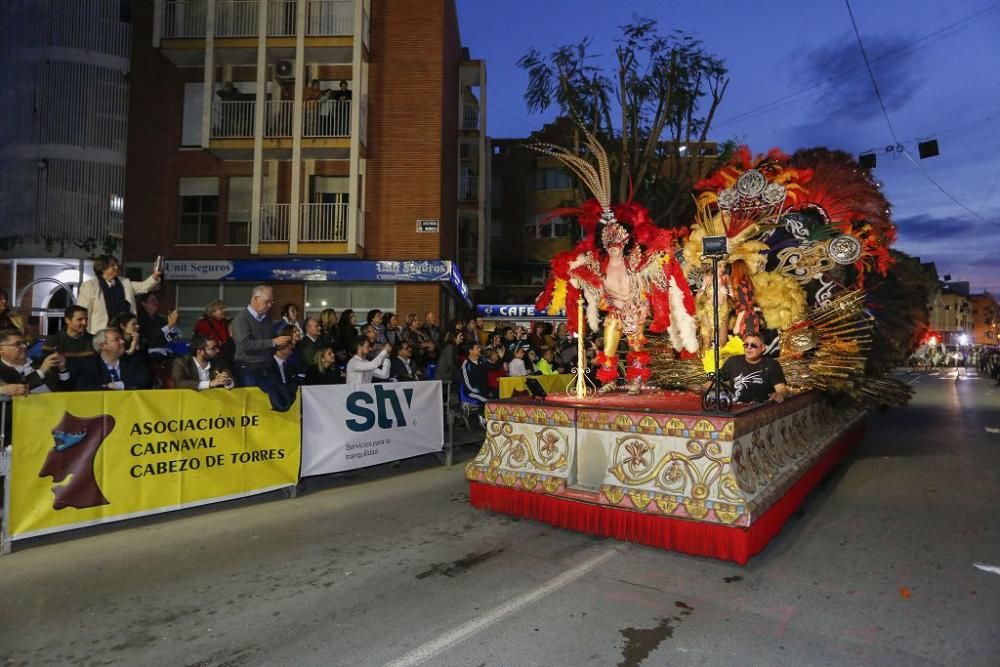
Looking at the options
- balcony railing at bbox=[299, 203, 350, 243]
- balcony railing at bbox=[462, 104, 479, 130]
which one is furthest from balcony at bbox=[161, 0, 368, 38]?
balcony railing at bbox=[462, 104, 479, 130]

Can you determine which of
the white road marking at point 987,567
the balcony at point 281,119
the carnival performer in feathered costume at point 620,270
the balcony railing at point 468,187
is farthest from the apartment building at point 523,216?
the white road marking at point 987,567

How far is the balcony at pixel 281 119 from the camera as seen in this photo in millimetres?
17984

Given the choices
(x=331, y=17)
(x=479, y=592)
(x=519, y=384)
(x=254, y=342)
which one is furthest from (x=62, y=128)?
(x=479, y=592)

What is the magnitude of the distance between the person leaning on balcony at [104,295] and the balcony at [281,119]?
482 inches

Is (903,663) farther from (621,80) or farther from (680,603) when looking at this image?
(621,80)

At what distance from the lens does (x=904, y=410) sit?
15.4 m

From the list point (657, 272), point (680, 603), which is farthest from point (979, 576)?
point (657, 272)

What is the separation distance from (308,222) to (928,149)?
645 inches

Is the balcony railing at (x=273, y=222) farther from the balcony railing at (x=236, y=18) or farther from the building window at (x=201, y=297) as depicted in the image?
the balcony railing at (x=236, y=18)

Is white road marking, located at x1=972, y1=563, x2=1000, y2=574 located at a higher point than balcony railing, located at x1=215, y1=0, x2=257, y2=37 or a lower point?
lower

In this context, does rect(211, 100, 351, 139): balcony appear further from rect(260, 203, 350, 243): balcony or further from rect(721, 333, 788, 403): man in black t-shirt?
rect(721, 333, 788, 403): man in black t-shirt

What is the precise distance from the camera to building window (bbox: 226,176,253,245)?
18.6 metres

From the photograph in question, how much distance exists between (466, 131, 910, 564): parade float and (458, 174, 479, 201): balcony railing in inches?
651

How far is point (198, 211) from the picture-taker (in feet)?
61.6
